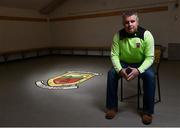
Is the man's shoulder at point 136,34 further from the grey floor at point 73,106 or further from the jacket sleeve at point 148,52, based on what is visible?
the grey floor at point 73,106

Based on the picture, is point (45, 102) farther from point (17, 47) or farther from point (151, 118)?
point (17, 47)

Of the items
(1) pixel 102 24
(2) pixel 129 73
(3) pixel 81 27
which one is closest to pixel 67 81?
(2) pixel 129 73

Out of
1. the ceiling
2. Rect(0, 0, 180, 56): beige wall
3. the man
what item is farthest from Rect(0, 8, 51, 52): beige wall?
the man

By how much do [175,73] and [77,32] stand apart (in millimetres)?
5491

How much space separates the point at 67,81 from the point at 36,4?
5599 millimetres

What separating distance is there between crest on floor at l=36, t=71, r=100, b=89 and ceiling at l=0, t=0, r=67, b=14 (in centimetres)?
444

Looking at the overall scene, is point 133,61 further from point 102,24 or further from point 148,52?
point 102,24

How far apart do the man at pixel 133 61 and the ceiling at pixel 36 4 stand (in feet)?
21.9

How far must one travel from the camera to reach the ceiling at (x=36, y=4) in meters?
8.53

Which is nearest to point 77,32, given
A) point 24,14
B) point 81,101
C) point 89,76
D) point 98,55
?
point 98,55

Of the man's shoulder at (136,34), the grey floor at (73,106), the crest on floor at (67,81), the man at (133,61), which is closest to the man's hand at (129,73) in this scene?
the man at (133,61)

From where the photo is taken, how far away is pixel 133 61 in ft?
9.70

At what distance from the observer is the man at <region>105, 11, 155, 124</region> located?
106 inches

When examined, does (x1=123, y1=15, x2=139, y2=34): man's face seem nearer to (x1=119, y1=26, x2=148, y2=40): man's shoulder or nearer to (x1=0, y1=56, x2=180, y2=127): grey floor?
(x1=119, y1=26, x2=148, y2=40): man's shoulder
